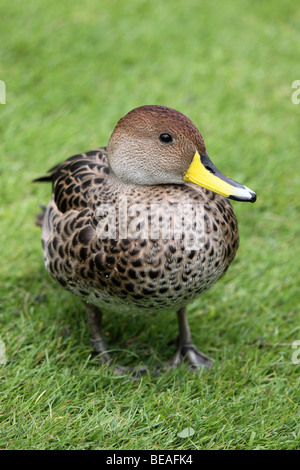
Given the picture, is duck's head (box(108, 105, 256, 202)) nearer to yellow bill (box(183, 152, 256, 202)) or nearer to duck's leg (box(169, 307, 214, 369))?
yellow bill (box(183, 152, 256, 202))

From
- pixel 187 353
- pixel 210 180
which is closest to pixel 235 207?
pixel 187 353

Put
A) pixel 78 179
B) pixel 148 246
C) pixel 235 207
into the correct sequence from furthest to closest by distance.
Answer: pixel 235 207, pixel 78 179, pixel 148 246

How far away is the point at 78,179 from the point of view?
2.51 m

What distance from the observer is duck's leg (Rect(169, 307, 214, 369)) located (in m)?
2.75

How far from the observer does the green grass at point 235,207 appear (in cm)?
234

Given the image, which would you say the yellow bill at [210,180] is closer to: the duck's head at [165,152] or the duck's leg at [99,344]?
the duck's head at [165,152]

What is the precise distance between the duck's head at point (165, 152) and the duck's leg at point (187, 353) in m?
0.81

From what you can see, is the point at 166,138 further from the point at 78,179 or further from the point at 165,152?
the point at 78,179

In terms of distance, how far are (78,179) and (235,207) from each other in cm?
153

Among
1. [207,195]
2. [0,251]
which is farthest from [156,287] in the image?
[0,251]

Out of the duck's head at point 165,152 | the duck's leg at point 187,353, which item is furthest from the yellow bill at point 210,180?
the duck's leg at point 187,353

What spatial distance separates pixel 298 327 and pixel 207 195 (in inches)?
40.7

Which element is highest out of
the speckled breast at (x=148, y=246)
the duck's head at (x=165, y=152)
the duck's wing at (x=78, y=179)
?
the duck's head at (x=165, y=152)

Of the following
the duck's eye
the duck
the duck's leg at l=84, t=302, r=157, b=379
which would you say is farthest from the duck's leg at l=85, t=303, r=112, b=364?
the duck's eye
